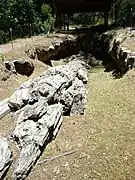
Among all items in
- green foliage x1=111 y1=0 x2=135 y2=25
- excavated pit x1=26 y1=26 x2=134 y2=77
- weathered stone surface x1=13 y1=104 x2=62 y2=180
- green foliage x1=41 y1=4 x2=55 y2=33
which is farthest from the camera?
green foliage x1=111 y1=0 x2=135 y2=25

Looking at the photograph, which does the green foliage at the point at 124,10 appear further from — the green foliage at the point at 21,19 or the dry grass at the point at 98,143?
the dry grass at the point at 98,143

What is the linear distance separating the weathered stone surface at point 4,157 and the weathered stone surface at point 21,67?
8.58 meters

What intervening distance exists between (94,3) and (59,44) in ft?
30.2

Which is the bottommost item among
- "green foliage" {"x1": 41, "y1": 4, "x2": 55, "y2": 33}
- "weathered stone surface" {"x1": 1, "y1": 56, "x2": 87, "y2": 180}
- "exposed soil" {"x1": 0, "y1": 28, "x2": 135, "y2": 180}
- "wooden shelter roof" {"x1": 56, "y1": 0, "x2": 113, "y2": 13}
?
"exposed soil" {"x1": 0, "y1": 28, "x2": 135, "y2": 180}

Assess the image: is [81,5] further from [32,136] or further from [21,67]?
[32,136]

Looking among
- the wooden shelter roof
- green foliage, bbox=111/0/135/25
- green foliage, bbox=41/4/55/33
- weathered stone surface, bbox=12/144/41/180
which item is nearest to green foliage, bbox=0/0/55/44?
green foliage, bbox=41/4/55/33

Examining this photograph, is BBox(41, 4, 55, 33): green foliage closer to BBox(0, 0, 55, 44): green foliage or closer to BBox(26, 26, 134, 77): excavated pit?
BBox(0, 0, 55, 44): green foliage

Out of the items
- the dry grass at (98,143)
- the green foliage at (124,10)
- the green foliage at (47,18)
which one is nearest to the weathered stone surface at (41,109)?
the dry grass at (98,143)

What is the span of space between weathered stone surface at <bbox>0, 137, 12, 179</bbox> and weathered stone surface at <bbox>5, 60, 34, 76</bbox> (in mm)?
8582

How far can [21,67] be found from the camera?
A: 1783cm

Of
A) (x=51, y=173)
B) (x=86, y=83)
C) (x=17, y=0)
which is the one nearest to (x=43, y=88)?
(x=51, y=173)

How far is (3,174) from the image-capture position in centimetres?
809

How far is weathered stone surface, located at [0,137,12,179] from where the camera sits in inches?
318

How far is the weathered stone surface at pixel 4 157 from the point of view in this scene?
26.5 ft
